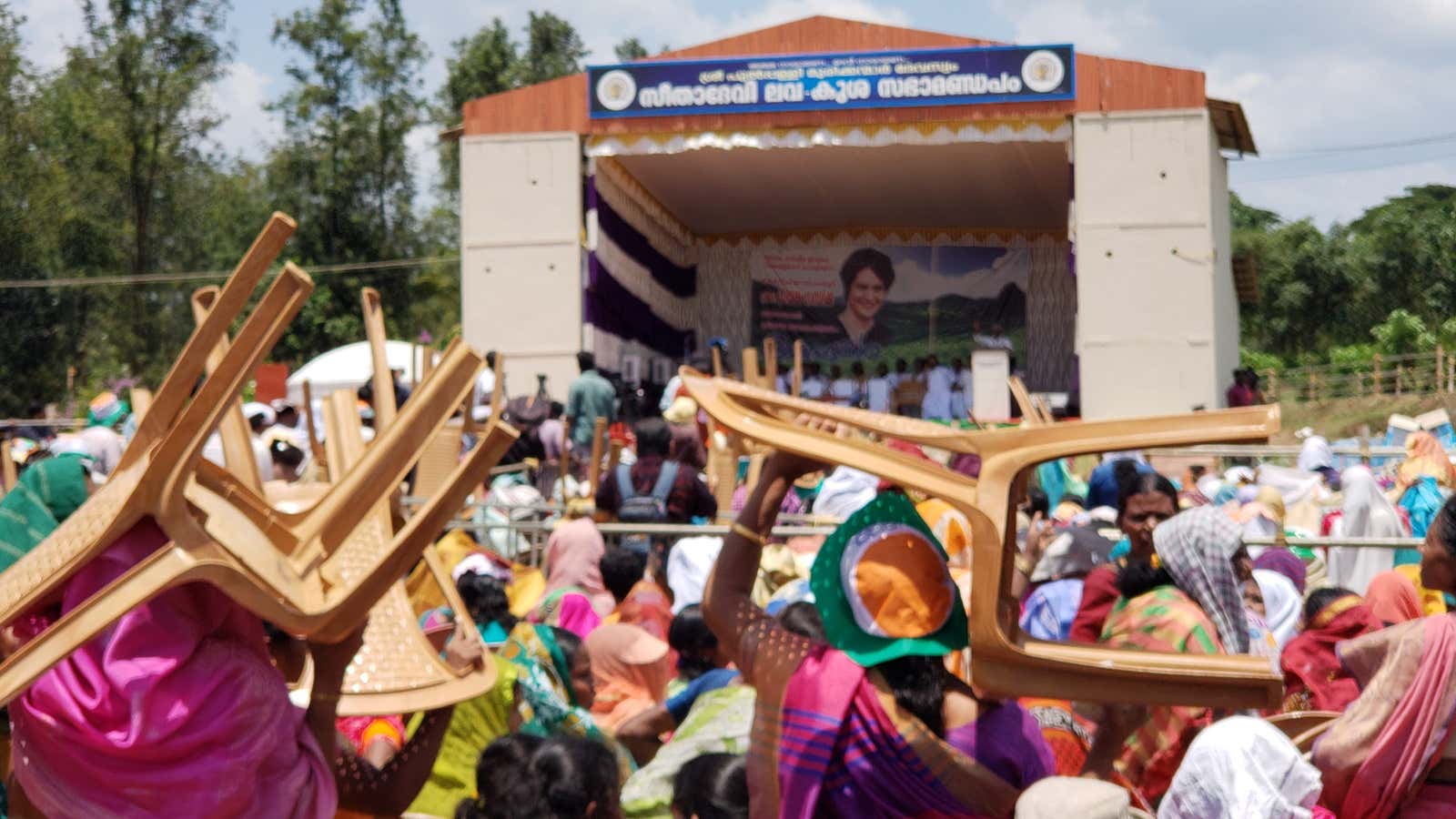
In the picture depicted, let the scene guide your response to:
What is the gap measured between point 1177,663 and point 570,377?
54.8ft

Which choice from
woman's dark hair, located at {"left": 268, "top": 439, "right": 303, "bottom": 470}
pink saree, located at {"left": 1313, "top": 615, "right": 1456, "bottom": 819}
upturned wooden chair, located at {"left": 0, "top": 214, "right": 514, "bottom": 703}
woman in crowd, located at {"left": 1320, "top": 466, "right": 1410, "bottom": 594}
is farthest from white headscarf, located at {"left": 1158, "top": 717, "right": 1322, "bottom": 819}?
woman's dark hair, located at {"left": 268, "top": 439, "right": 303, "bottom": 470}

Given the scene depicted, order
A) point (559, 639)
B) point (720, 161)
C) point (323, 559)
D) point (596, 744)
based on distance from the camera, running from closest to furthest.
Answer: point (323, 559), point (596, 744), point (559, 639), point (720, 161)

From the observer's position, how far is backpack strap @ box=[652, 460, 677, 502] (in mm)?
8141

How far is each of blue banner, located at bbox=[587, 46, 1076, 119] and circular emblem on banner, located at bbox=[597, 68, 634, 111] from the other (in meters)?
0.01

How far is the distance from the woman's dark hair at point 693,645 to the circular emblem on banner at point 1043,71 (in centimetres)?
1454

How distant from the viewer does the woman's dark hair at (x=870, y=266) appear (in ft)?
87.1

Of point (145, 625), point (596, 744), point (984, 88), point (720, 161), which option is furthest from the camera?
point (720, 161)

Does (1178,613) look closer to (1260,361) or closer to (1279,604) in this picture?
(1279,604)

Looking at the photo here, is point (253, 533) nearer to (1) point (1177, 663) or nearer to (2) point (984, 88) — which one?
(1) point (1177, 663)

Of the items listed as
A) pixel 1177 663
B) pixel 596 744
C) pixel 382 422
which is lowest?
pixel 596 744

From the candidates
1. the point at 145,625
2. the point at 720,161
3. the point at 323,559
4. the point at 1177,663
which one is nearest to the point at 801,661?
the point at 1177,663

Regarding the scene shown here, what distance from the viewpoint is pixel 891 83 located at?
1864 cm

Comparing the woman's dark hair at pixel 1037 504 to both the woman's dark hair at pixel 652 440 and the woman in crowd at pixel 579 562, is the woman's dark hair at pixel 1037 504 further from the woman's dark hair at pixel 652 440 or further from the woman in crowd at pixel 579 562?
the woman in crowd at pixel 579 562

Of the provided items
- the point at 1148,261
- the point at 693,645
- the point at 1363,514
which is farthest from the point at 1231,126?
the point at 693,645
